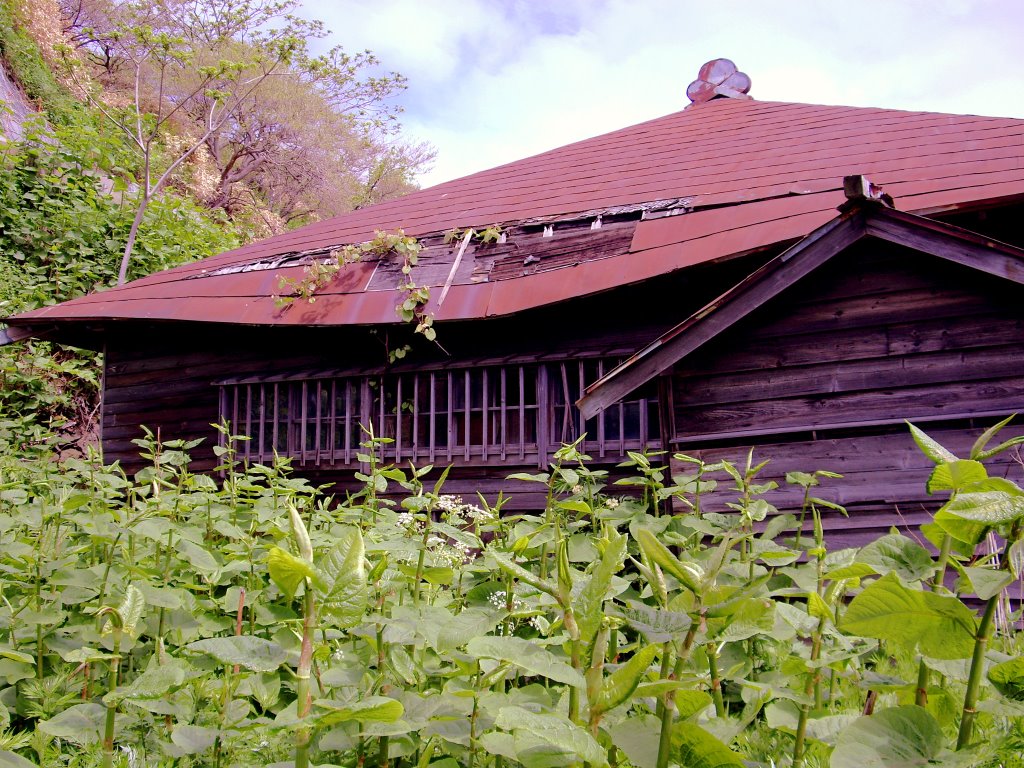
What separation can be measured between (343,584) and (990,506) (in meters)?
0.73

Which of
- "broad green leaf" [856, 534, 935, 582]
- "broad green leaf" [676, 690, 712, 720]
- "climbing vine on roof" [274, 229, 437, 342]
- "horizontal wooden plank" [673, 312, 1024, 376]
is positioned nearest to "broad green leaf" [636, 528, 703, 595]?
"broad green leaf" [676, 690, 712, 720]

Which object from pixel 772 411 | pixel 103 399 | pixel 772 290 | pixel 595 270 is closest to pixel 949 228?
pixel 772 290

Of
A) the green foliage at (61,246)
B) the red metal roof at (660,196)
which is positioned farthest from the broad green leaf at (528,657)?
the green foliage at (61,246)

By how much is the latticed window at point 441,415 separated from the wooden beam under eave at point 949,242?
7.11 ft

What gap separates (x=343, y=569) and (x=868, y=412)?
461cm

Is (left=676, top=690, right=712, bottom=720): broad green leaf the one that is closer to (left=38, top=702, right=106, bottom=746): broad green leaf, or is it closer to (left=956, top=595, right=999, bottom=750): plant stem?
(left=956, top=595, right=999, bottom=750): plant stem

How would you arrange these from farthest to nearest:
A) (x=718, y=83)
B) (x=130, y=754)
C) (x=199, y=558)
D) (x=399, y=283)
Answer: (x=718, y=83)
(x=399, y=283)
(x=199, y=558)
(x=130, y=754)

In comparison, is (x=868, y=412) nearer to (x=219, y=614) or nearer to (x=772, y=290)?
(x=772, y=290)

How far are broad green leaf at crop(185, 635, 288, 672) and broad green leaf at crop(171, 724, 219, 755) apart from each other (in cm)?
37

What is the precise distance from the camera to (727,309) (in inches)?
177

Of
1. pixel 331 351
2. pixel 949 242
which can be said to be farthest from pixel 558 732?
pixel 331 351

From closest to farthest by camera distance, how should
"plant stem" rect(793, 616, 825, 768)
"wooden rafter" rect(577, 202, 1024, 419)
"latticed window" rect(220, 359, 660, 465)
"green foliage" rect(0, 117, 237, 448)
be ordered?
"plant stem" rect(793, 616, 825, 768) < "wooden rafter" rect(577, 202, 1024, 419) < "latticed window" rect(220, 359, 660, 465) < "green foliage" rect(0, 117, 237, 448)

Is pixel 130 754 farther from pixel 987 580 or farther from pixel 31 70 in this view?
pixel 31 70

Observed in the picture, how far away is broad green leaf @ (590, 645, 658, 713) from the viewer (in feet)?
2.47
